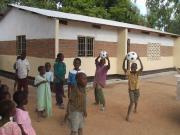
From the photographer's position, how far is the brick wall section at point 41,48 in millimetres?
13227

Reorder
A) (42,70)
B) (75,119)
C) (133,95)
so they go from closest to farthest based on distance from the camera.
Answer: (75,119)
(42,70)
(133,95)

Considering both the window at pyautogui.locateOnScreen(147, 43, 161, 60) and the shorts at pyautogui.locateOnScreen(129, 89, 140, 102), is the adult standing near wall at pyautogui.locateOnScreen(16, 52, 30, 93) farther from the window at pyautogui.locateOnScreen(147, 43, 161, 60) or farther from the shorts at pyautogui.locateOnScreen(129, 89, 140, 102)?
the window at pyautogui.locateOnScreen(147, 43, 161, 60)

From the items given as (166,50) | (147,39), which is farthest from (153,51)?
(166,50)

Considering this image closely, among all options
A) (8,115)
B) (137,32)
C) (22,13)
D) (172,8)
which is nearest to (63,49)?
(22,13)

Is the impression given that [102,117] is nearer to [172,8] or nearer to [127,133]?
[127,133]

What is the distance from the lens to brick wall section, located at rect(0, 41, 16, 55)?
16422 millimetres

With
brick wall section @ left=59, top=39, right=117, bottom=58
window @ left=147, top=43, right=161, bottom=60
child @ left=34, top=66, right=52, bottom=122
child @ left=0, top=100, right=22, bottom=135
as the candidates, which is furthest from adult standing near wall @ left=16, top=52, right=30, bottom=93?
window @ left=147, top=43, right=161, bottom=60

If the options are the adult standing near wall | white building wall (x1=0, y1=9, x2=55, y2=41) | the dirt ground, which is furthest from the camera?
white building wall (x1=0, y1=9, x2=55, y2=41)

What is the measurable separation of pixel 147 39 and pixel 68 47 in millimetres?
7418

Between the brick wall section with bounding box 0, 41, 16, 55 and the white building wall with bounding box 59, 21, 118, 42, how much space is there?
3454 mm

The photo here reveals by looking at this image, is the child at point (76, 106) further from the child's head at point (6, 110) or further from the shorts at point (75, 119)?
the child's head at point (6, 110)

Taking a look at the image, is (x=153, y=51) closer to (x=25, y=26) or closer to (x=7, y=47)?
(x=7, y=47)

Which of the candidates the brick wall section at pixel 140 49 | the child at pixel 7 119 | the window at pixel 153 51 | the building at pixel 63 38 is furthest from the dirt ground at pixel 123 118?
the window at pixel 153 51

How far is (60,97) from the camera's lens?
993 cm
